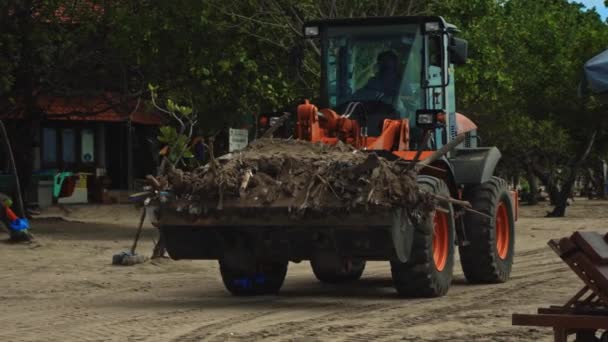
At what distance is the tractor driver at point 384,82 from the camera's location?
1462cm

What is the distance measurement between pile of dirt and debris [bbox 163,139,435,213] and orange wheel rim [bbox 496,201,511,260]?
360 cm

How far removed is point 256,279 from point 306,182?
203cm

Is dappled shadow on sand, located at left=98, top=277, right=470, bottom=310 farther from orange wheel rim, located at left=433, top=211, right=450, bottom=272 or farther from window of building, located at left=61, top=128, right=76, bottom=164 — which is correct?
window of building, located at left=61, top=128, right=76, bottom=164

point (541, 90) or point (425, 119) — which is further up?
point (541, 90)

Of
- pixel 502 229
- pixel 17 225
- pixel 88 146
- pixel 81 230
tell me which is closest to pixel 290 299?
pixel 502 229

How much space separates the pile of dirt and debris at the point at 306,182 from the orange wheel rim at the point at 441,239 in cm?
124

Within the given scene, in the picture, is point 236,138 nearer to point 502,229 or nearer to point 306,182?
point 502,229

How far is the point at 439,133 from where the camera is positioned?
1483 cm

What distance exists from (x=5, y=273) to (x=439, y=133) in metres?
6.28

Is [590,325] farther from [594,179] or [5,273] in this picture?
[594,179]

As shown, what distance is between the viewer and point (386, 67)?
14.7m

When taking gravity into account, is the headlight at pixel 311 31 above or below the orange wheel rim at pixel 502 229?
above

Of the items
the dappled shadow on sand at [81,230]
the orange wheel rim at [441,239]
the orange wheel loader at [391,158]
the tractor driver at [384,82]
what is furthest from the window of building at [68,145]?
the orange wheel rim at [441,239]

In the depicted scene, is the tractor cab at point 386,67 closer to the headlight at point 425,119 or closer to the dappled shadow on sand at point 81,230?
the headlight at point 425,119
